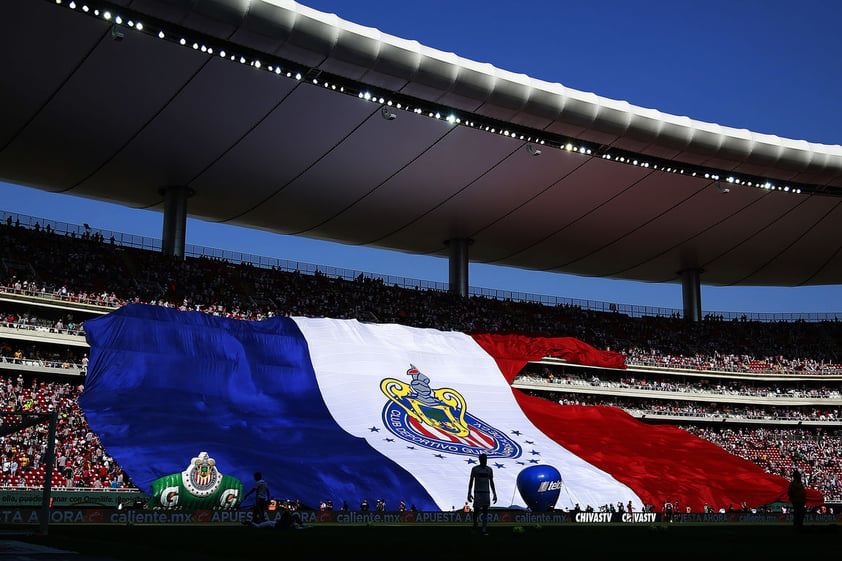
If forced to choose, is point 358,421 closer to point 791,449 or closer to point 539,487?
point 539,487

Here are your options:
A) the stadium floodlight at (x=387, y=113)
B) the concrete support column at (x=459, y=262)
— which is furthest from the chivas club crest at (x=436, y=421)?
the concrete support column at (x=459, y=262)

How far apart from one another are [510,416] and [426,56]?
16.6m

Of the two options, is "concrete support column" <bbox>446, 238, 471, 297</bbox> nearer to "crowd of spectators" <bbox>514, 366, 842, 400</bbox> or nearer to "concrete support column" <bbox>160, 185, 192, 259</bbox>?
"crowd of spectators" <bbox>514, 366, 842, 400</bbox>

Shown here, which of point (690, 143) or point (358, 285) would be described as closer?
point (690, 143)

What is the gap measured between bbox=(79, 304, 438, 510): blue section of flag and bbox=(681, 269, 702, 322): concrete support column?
3437 cm

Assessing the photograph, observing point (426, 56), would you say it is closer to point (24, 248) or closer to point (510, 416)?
point (510, 416)

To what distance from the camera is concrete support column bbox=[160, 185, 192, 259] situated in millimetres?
47719

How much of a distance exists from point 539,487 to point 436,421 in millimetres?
9138

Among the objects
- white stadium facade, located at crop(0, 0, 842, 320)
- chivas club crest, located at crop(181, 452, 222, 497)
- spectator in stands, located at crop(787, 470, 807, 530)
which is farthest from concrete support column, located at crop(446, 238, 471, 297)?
spectator in stands, located at crop(787, 470, 807, 530)

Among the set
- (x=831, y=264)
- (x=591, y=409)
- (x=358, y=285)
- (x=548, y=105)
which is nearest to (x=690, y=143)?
(x=548, y=105)

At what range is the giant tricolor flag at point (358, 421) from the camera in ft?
106

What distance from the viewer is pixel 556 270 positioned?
65750mm

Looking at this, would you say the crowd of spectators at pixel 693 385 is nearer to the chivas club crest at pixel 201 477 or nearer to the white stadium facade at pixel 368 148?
the white stadium facade at pixel 368 148
